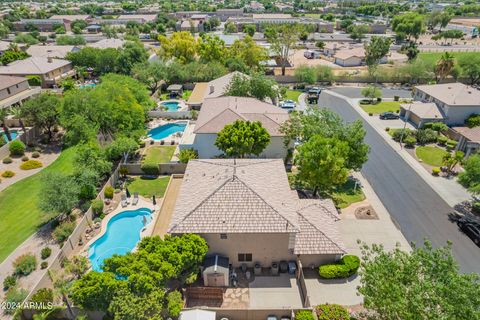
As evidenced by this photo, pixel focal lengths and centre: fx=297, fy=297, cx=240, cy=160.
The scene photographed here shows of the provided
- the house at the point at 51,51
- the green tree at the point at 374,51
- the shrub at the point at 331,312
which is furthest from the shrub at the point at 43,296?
the house at the point at 51,51

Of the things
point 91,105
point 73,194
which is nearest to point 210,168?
point 73,194

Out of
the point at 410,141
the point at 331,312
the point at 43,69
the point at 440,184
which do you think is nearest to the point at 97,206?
the point at 331,312

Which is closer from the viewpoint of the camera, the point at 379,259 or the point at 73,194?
the point at 379,259

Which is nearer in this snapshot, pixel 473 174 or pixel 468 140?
pixel 473 174

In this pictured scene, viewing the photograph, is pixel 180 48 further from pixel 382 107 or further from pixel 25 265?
pixel 25 265

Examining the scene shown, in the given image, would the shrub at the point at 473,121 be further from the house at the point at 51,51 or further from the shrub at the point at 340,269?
the house at the point at 51,51

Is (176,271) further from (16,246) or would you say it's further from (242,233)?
(16,246)
